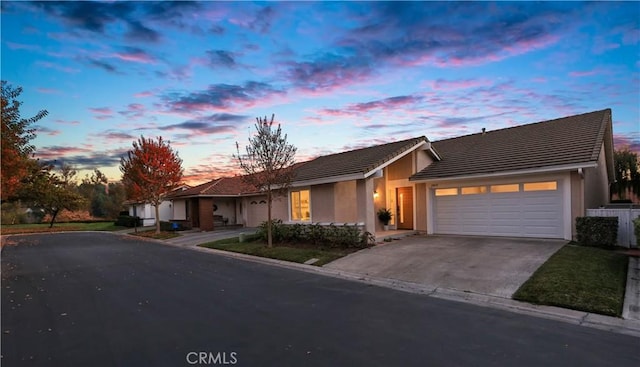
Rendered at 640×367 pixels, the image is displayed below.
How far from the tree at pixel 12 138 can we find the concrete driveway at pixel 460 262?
880 centimetres

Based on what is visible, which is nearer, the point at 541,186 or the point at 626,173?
the point at 541,186

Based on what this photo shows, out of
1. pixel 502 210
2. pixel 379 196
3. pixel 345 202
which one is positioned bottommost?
pixel 502 210

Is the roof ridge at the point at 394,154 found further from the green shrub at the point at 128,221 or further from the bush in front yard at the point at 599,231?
the green shrub at the point at 128,221

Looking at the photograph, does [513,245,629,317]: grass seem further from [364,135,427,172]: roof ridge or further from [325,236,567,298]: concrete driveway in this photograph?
[364,135,427,172]: roof ridge

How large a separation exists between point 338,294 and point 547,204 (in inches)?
369

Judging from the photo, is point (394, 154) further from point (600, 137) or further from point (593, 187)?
point (593, 187)

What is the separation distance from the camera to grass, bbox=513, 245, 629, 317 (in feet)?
22.3

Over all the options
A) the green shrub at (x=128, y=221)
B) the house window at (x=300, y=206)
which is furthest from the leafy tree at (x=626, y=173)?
the green shrub at (x=128, y=221)

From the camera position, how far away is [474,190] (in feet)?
50.2

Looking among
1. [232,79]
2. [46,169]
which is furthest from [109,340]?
[46,169]

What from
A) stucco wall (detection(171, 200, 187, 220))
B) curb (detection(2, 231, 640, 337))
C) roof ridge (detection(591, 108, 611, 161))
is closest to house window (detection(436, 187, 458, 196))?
roof ridge (detection(591, 108, 611, 161))

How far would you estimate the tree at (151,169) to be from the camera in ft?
90.1

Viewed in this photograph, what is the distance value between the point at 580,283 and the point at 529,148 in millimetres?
8487

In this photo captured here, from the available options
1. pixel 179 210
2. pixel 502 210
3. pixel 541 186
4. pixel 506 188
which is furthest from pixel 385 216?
pixel 179 210
